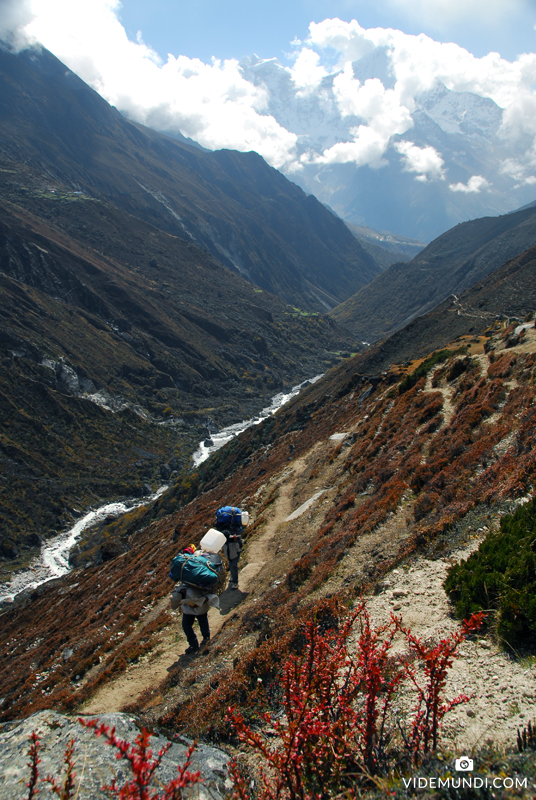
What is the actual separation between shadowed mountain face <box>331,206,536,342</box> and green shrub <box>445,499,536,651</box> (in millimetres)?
134895

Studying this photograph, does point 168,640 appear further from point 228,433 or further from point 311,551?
point 228,433

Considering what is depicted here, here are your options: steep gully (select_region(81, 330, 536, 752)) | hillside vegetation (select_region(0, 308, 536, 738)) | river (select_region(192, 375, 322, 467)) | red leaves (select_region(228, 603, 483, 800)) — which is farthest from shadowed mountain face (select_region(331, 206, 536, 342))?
red leaves (select_region(228, 603, 483, 800))

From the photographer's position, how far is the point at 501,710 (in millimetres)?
3359

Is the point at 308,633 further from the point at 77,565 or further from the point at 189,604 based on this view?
the point at 77,565

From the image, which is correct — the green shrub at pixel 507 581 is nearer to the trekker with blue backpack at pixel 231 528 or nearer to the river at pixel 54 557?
the trekker with blue backpack at pixel 231 528

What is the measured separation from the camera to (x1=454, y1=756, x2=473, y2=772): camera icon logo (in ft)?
7.97

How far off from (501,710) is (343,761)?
5.05 ft

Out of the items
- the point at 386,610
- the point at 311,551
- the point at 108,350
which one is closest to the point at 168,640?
the point at 311,551

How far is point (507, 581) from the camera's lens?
432 centimetres

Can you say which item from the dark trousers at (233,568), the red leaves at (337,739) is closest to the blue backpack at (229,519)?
the dark trousers at (233,568)

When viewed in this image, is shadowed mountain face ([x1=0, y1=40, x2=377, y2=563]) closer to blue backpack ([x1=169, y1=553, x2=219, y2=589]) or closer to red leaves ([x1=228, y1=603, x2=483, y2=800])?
blue backpack ([x1=169, y1=553, x2=219, y2=589])

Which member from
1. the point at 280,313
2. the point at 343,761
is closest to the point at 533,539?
the point at 343,761

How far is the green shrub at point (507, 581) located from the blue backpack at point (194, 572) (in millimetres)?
3871

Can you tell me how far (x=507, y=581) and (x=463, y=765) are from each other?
2.34 m
